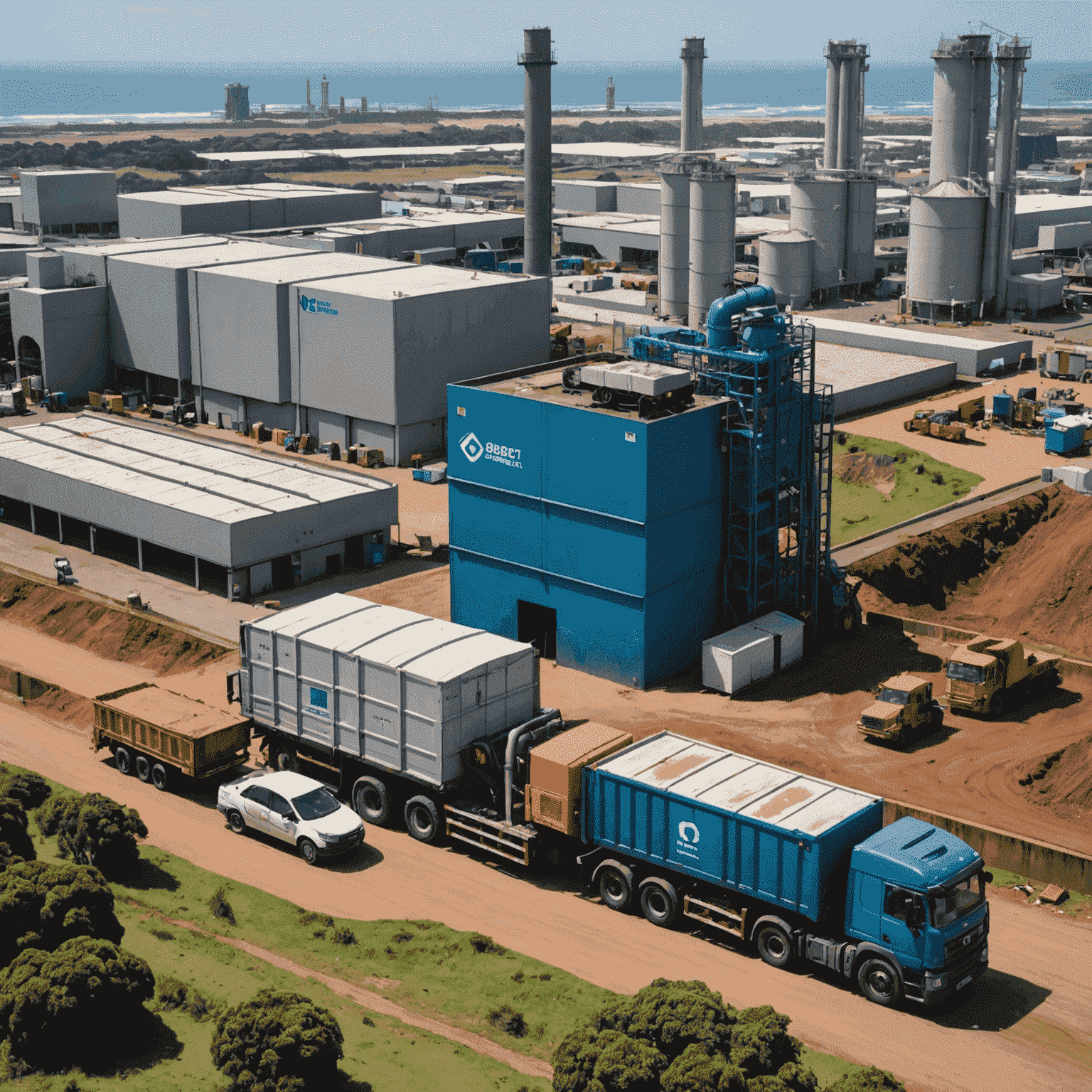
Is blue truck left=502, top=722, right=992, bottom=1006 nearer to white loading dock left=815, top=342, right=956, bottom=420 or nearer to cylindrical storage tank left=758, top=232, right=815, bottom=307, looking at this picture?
white loading dock left=815, top=342, right=956, bottom=420

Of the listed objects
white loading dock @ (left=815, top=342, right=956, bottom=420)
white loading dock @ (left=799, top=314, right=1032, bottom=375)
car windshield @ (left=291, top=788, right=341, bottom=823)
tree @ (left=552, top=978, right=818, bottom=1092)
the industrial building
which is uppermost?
the industrial building

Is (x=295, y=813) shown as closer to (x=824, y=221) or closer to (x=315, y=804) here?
(x=315, y=804)

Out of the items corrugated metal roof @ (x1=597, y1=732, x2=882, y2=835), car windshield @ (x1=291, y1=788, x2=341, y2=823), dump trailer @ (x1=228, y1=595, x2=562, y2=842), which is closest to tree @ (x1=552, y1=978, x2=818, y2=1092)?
corrugated metal roof @ (x1=597, y1=732, x2=882, y2=835)

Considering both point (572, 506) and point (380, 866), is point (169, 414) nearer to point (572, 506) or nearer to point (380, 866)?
point (572, 506)

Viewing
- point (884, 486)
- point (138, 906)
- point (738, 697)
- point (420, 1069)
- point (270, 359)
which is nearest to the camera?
point (420, 1069)

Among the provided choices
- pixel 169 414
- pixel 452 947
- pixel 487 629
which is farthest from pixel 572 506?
pixel 169 414

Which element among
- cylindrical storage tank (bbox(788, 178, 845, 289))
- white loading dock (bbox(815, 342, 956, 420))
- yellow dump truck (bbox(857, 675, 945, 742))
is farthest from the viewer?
cylindrical storage tank (bbox(788, 178, 845, 289))
